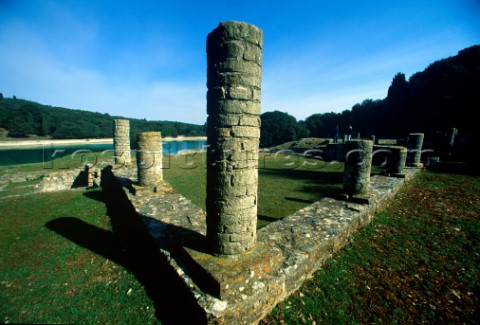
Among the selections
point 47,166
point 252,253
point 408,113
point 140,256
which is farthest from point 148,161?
point 408,113

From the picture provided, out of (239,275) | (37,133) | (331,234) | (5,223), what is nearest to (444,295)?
(331,234)

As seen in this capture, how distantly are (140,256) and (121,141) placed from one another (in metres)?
8.94

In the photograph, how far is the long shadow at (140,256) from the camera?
3.34 metres

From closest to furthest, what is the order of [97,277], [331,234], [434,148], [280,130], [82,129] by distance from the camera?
[97,277] → [331,234] → [434,148] → [280,130] → [82,129]

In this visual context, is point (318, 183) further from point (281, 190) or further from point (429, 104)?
point (429, 104)

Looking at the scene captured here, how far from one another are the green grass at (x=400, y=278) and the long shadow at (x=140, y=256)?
4.51 ft

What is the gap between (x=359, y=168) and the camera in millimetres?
7105

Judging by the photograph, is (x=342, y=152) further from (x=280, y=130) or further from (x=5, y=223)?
(x=280, y=130)

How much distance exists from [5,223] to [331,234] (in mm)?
9813

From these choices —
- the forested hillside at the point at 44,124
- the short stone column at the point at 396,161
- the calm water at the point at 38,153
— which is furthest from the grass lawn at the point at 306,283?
the forested hillside at the point at 44,124

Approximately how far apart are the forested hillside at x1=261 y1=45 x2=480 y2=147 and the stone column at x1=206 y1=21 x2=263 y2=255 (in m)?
31.1

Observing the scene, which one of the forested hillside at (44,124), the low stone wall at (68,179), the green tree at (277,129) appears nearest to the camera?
the low stone wall at (68,179)

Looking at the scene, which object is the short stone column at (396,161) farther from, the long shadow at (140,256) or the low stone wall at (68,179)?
the low stone wall at (68,179)

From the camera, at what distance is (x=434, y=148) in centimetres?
1802
